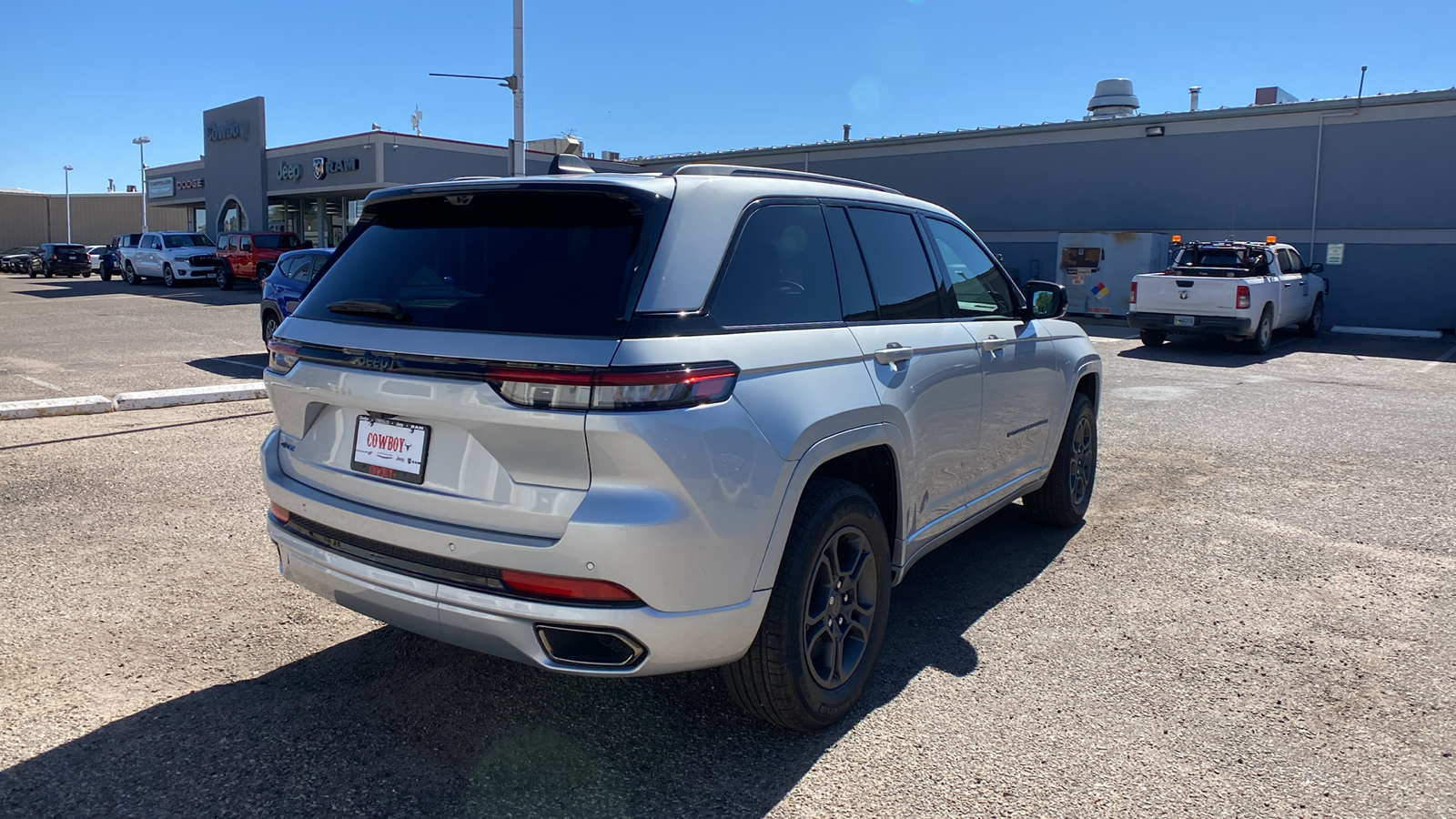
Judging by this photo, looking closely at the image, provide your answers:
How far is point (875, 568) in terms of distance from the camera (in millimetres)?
3664

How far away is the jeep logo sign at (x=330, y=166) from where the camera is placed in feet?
109

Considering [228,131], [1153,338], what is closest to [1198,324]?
[1153,338]

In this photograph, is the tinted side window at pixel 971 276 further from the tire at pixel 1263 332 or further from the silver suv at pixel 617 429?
the tire at pixel 1263 332

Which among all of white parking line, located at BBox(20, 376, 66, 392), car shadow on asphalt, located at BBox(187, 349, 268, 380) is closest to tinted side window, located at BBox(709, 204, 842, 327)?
car shadow on asphalt, located at BBox(187, 349, 268, 380)

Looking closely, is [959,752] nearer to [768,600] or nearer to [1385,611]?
[768,600]

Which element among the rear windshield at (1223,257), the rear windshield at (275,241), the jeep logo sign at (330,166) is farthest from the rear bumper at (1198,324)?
the jeep logo sign at (330,166)

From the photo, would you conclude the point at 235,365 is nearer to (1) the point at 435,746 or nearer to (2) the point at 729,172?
(1) the point at 435,746

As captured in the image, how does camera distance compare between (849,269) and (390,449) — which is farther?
(849,269)

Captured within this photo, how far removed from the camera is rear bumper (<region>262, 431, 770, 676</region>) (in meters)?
2.81

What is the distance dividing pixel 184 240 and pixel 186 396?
27.4 metres

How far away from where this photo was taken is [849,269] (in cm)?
380

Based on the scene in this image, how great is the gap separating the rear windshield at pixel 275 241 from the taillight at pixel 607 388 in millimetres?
30601

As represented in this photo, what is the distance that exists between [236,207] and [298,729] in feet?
144

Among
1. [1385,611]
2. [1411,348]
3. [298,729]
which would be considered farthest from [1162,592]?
[1411,348]
